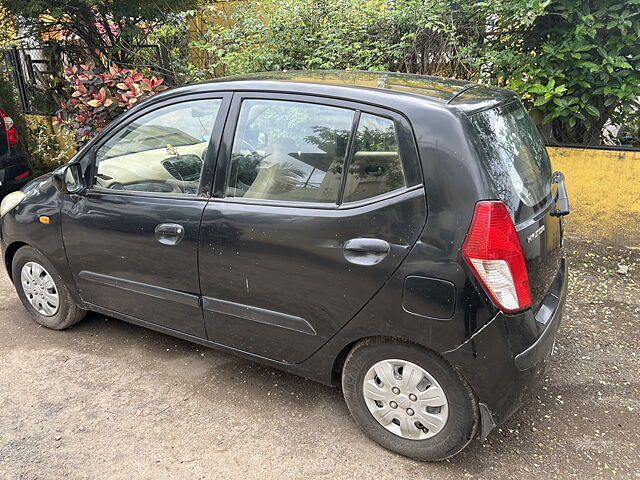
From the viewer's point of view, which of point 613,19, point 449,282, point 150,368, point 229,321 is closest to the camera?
point 449,282

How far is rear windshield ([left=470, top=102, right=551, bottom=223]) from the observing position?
7.02 feet

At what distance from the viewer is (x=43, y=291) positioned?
355 cm

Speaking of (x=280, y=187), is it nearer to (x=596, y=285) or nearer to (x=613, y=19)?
(x=596, y=285)

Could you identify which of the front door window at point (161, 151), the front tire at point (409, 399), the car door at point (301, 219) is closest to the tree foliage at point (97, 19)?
the front door window at point (161, 151)

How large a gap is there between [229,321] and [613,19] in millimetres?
3838

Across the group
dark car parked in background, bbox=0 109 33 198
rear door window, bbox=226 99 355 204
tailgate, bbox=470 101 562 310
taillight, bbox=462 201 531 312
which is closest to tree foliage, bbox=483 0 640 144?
tailgate, bbox=470 101 562 310

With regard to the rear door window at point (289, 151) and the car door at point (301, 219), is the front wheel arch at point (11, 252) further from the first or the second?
the rear door window at point (289, 151)

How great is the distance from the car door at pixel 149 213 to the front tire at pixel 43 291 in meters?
0.28

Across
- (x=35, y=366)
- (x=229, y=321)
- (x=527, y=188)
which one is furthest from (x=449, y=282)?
(x=35, y=366)

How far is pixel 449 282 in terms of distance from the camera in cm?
207

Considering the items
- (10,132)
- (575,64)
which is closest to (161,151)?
(575,64)

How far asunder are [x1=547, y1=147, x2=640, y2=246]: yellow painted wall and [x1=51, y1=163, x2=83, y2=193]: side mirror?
13.3 ft

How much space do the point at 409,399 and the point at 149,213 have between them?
1677 mm

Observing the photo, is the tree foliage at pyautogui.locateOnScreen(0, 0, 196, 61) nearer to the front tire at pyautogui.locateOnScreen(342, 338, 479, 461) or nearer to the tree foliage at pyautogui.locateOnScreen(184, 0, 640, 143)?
the tree foliage at pyautogui.locateOnScreen(184, 0, 640, 143)
